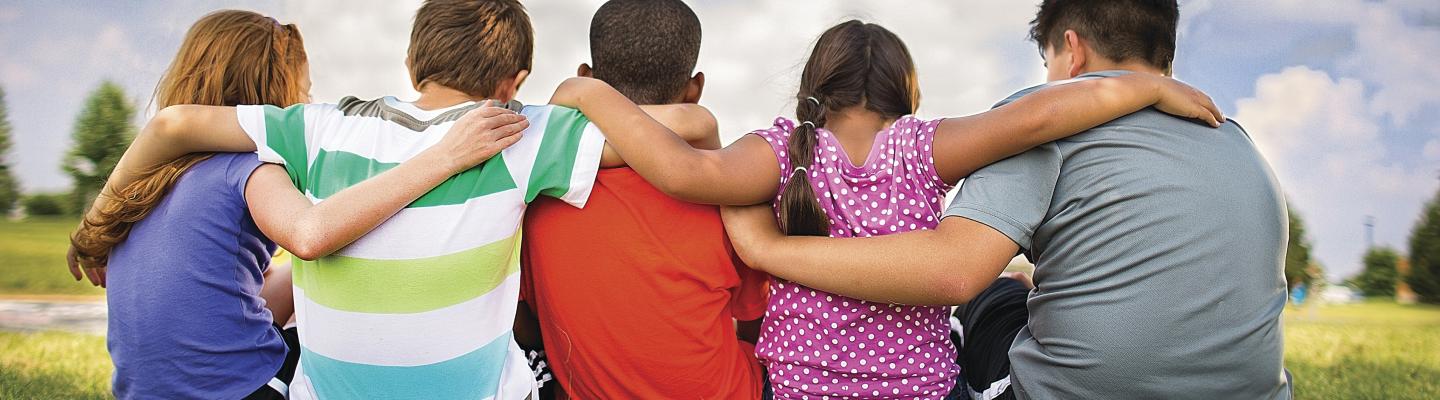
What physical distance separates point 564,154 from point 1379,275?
1055 centimetres

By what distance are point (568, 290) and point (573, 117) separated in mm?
395

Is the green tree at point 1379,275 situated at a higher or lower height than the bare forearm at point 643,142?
lower

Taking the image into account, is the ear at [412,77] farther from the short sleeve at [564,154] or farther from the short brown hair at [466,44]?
the short sleeve at [564,154]

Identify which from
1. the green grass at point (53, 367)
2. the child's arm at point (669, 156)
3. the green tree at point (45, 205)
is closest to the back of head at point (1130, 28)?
the child's arm at point (669, 156)

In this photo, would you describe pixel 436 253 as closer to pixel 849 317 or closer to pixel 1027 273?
pixel 849 317

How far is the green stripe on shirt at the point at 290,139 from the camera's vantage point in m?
1.89

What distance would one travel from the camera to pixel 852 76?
82.4 inches

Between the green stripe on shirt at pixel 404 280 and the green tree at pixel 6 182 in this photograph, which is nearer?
the green stripe on shirt at pixel 404 280

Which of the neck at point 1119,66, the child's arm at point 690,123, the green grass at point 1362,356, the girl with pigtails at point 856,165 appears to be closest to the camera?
the girl with pigtails at point 856,165

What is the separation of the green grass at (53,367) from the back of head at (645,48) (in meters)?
2.91

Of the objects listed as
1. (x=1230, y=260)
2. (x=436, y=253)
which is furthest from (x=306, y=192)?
(x=1230, y=260)

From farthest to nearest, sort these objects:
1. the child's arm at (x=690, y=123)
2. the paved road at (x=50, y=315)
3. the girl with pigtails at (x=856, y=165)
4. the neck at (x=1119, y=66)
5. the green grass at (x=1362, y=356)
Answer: the paved road at (x=50, y=315), the green grass at (x=1362, y=356), the neck at (x=1119, y=66), the child's arm at (x=690, y=123), the girl with pigtails at (x=856, y=165)

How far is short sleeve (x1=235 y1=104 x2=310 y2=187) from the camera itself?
1.89 m

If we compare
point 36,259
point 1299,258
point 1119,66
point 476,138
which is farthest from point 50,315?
point 1299,258
